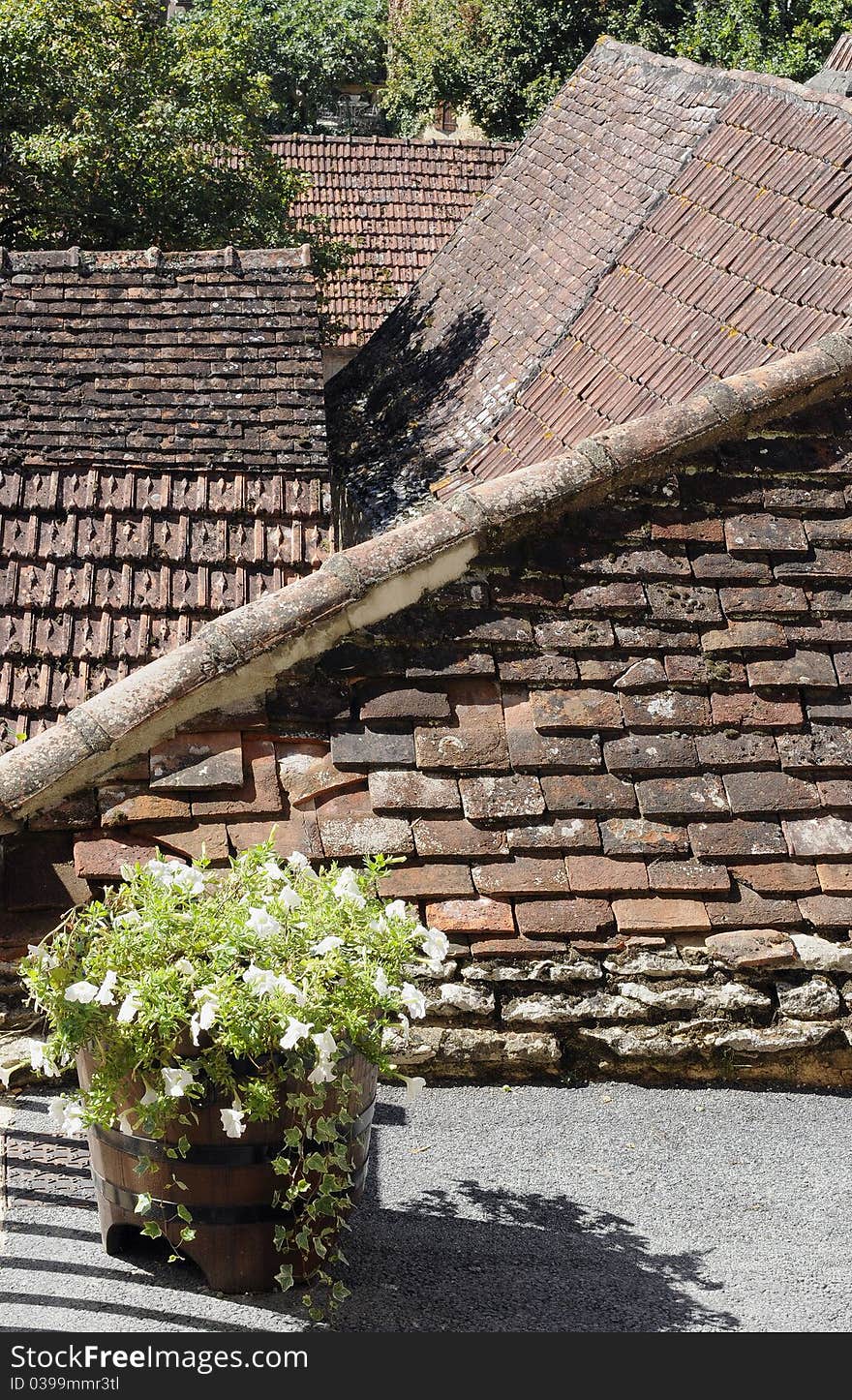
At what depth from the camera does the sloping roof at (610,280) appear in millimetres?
8664

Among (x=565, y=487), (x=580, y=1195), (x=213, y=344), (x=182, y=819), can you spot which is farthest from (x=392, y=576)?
(x=213, y=344)

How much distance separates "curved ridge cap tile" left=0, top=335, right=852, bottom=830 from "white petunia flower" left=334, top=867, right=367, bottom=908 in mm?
1128

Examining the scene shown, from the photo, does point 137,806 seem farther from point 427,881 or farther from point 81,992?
point 81,992

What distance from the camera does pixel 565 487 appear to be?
4.59 m

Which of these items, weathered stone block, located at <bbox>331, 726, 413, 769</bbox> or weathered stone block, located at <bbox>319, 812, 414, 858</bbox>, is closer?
weathered stone block, located at <bbox>319, 812, 414, 858</bbox>

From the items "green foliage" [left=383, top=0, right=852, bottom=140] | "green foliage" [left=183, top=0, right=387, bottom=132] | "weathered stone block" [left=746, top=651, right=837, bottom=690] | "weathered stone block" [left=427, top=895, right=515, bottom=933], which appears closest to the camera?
"weathered stone block" [left=427, top=895, right=515, bottom=933]

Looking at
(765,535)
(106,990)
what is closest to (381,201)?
(765,535)

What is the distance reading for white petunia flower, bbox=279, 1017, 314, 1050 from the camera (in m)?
2.79

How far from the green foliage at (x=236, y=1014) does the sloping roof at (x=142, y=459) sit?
5761mm

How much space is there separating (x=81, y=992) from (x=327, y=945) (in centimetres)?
53

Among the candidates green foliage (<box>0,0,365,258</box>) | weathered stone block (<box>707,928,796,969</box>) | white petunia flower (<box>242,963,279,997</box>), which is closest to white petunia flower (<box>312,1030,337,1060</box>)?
white petunia flower (<box>242,963,279,997</box>)

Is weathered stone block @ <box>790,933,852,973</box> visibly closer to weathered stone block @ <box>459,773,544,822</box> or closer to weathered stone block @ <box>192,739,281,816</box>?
weathered stone block @ <box>459,773,544,822</box>

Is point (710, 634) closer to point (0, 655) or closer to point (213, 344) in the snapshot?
point (0, 655)

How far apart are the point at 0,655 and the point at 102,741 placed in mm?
5032
